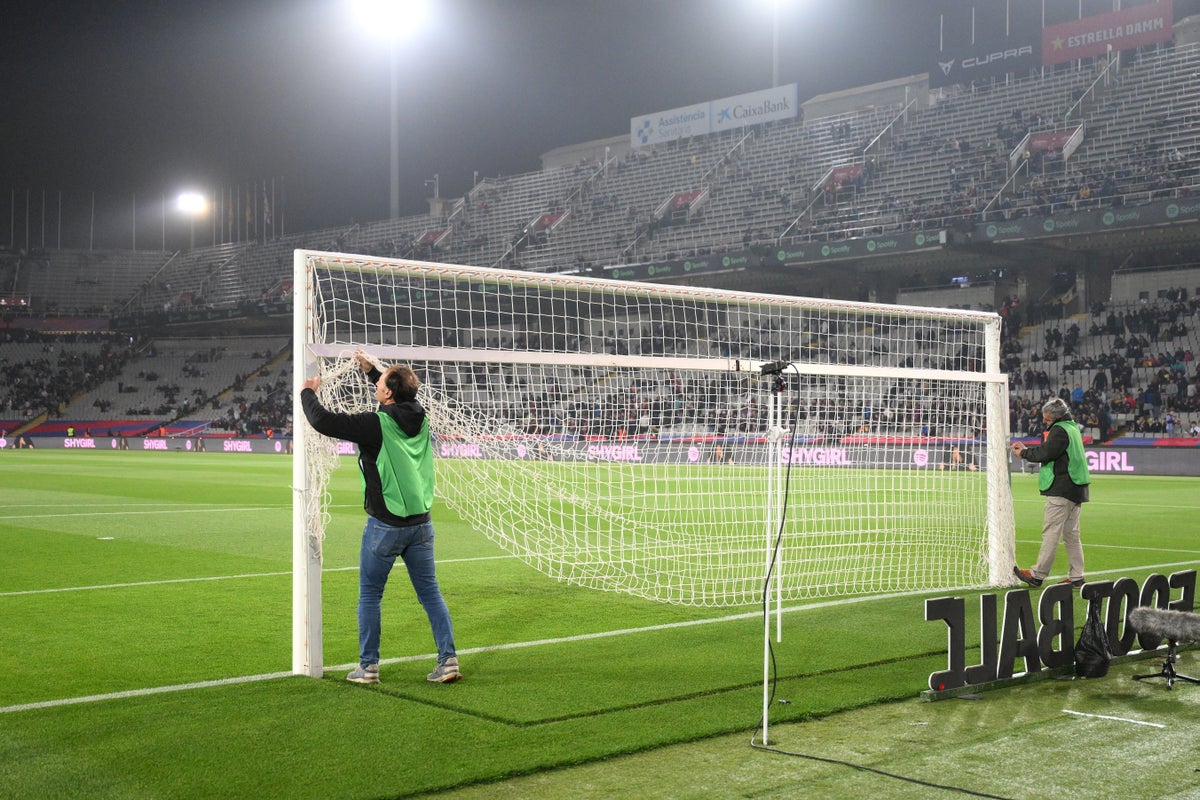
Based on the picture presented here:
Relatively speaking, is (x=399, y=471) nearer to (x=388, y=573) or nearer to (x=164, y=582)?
(x=388, y=573)

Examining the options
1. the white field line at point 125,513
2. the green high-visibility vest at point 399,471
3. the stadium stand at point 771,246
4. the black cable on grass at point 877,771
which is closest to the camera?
the black cable on grass at point 877,771

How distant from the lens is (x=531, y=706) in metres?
6.04

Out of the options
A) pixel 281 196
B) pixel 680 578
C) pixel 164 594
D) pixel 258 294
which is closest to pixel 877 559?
pixel 680 578

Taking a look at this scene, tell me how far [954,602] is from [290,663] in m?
3.98

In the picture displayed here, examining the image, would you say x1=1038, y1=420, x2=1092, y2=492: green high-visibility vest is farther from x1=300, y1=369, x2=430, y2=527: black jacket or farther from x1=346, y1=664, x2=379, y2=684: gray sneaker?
x1=346, y1=664, x2=379, y2=684: gray sneaker

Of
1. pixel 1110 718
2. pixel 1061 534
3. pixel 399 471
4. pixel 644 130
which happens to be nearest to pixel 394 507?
pixel 399 471

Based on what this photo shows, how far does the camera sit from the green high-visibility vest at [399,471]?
21.1 ft

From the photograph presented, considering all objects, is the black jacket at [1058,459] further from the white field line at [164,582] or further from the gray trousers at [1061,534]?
the white field line at [164,582]

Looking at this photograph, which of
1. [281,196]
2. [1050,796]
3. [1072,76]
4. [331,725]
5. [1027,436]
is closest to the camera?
[1050,796]

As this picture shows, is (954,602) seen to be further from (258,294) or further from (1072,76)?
(258,294)

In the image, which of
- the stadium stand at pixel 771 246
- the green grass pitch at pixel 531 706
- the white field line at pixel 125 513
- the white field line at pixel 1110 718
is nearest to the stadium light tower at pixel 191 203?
the stadium stand at pixel 771 246

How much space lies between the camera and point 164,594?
A: 10.0 m

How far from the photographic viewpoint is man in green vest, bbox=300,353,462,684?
642cm

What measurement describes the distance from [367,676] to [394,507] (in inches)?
39.1
